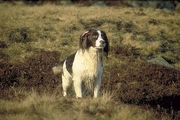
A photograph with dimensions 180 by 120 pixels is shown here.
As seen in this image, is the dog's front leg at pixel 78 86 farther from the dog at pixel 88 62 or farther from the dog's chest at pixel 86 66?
the dog's chest at pixel 86 66

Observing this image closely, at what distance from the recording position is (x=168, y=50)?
1661 cm

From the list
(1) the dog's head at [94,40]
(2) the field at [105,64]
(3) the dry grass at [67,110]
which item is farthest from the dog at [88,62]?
(3) the dry grass at [67,110]

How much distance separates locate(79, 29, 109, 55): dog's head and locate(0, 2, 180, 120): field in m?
1.18

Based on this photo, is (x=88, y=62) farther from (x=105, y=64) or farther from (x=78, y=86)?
(x=105, y=64)

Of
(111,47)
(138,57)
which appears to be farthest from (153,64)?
(111,47)

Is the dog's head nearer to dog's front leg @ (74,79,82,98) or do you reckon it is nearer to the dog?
the dog

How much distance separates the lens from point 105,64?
1408cm

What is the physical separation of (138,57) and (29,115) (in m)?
9.26

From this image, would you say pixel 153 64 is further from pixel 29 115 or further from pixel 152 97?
pixel 29 115

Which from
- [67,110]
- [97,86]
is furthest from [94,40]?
[67,110]

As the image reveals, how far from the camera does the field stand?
714 centimetres

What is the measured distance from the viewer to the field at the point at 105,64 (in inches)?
281

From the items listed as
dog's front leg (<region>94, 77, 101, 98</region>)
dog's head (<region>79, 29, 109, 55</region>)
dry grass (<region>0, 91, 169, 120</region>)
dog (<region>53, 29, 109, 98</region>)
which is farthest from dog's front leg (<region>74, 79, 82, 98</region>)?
dry grass (<region>0, 91, 169, 120</region>)

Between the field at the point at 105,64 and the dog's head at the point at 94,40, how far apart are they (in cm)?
118
